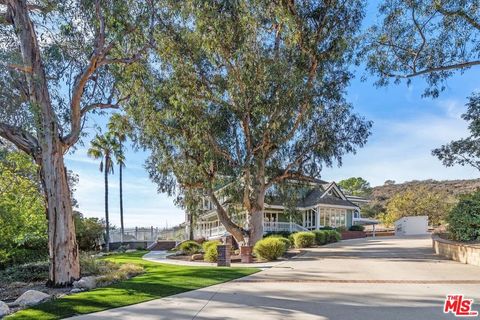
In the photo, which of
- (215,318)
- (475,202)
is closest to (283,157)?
(475,202)

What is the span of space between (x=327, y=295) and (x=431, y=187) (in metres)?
60.9

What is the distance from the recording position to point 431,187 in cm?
6269

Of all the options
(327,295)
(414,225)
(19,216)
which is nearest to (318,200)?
(414,225)

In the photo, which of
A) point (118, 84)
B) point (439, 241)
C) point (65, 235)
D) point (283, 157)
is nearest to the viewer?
point (65, 235)

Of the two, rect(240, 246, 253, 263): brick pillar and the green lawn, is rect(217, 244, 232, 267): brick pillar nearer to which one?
rect(240, 246, 253, 263): brick pillar

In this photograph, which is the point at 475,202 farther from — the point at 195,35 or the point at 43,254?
the point at 43,254

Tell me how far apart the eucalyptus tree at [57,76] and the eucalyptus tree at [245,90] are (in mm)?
3473

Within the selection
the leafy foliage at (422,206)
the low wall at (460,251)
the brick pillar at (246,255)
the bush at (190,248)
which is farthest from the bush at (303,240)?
the leafy foliage at (422,206)

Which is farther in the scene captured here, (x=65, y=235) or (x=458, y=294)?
(x=65, y=235)

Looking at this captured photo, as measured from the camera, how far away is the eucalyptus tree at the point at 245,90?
18.3 m

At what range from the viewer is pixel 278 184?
23109 mm

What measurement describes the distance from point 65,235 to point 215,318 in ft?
22.8

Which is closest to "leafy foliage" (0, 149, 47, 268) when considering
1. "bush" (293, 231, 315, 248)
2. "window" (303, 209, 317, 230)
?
"bush" (293, 231, 315, 248)

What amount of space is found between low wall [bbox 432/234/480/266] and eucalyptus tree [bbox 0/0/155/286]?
13031 mm
